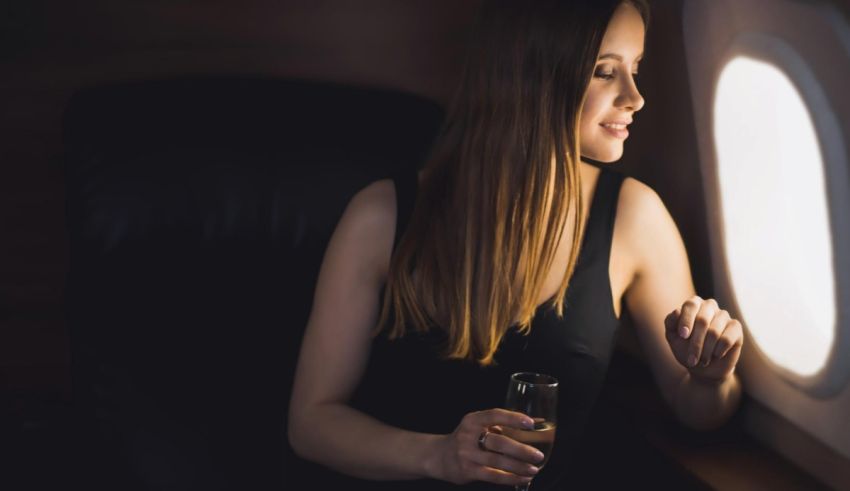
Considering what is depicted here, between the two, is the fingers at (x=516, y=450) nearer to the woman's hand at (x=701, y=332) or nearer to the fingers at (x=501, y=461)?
the fingers at (x=501, y=461)

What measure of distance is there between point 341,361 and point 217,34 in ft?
2.78

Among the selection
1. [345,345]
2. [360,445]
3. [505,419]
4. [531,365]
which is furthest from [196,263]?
[505,419]

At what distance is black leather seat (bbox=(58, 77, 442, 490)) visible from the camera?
1.47m

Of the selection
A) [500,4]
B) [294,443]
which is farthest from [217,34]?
[294,443]

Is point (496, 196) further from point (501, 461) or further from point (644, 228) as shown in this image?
point (501, 461)

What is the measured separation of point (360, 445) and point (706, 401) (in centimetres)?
54

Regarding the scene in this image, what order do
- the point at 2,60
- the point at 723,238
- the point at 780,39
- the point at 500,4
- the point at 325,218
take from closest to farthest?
the point at 780,39 < the point at 500,4 < the point at 723,238 < the point at 325,218 < the point at 2,60

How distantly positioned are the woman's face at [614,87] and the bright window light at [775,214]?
0.50 feet

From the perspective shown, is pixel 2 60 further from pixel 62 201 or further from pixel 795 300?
pixel 795 300

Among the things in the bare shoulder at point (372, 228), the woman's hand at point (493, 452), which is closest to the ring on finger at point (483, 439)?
the woman's hand at point (493, 452)

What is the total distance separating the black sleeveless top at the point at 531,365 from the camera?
1.42 metres

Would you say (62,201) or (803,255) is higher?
(803,255)

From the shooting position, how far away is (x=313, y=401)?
143cm

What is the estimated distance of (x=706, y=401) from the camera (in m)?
1.41
